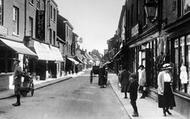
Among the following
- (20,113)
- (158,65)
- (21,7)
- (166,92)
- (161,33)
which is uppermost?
(21,7)

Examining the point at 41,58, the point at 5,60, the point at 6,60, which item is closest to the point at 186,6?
the point at 5,60

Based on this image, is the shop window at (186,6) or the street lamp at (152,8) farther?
the street lamp at (152,8)

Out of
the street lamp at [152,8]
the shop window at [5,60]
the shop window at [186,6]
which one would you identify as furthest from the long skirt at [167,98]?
the shop window at [5,60]

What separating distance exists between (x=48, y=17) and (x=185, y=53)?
2794 cm

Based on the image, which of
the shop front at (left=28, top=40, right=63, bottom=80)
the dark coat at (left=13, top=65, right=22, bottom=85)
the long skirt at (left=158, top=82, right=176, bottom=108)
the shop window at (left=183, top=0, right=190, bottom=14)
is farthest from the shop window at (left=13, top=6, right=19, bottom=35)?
the long skirt at (left=158, top=82, right=176, bottom=108)

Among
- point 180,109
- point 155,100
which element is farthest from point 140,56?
point 180,109

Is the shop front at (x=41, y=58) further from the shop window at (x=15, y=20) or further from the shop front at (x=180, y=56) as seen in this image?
the shop front at (x=180, y=56)

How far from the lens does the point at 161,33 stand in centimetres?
1424

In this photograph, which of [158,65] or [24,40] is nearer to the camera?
[158,65]

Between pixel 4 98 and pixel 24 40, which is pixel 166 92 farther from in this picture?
pixel 24 40

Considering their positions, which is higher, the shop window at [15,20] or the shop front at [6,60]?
the shop window at [15,20]

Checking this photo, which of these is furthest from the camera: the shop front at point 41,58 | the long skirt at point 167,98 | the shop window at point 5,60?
the shop front at point 41,58

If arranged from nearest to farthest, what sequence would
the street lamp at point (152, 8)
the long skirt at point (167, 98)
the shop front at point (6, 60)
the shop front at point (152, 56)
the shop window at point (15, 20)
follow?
the long skirt at point (167, 98), the shop front at point (152, 56), the street lamp at point (152, 8), the shop front at point (6, 60), the shop window at point (15, 20)

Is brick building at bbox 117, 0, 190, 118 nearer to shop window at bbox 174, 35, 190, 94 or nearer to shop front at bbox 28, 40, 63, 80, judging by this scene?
shop window at bbox 174, 35, 190, 94
